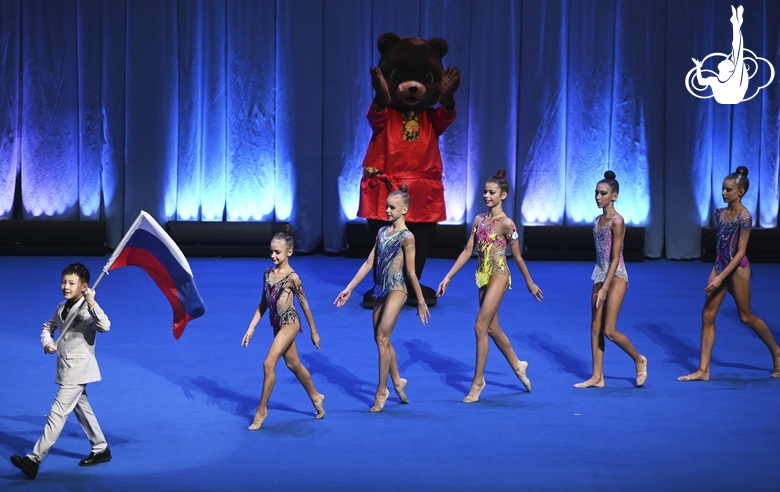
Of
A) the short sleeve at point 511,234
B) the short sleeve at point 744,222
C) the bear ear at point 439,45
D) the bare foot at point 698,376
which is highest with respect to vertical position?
the bear ear at point 439,45

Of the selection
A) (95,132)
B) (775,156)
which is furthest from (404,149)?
(775,156)

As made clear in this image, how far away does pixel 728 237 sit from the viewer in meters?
6.40

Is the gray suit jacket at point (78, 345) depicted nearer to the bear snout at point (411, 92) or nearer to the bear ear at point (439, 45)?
the bear snout at point (411, 92)

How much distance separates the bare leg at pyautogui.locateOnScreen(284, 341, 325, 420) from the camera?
5.34m

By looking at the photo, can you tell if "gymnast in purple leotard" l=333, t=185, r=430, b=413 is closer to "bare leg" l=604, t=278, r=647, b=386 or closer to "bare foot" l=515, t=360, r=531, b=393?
"bare foot" l=515, t=360, r=531, b=393

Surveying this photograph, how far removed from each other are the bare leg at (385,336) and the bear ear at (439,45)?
435 cm

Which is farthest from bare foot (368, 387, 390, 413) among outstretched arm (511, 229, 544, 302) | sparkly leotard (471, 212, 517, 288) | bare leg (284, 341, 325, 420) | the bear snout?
the bear snout

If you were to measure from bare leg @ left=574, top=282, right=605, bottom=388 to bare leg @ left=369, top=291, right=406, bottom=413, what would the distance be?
1.42 meters

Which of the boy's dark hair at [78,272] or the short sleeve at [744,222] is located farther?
the short sleeve at [744,222]

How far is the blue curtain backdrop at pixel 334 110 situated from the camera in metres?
12.8

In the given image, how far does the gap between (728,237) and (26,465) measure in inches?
185

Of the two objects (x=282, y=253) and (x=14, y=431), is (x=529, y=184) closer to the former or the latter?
(x=282, y=253)

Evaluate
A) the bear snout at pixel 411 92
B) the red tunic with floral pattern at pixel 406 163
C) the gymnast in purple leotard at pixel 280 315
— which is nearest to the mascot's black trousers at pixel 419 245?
the red tunic with floral pattern at pixel 406 163

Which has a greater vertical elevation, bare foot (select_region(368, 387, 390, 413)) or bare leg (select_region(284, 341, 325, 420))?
bare leg (select_region(284, 341, 325, 420))
